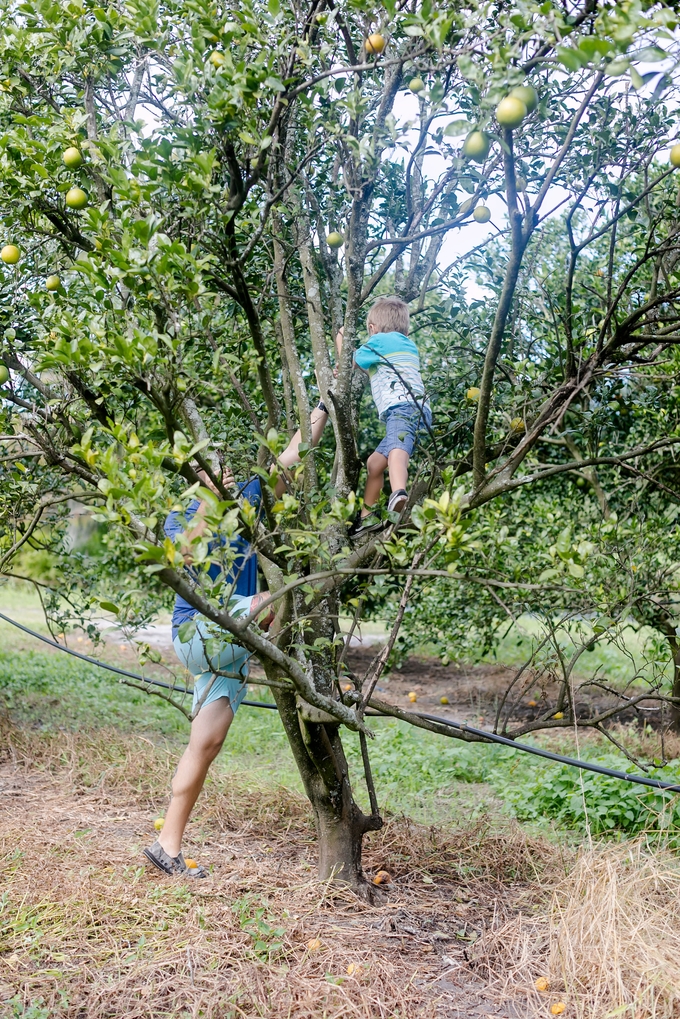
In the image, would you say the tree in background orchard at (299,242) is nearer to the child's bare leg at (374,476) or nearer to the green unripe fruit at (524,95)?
the green unripe fruit at (524,95)

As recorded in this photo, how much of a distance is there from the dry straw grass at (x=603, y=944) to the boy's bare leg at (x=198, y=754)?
1.17 metres

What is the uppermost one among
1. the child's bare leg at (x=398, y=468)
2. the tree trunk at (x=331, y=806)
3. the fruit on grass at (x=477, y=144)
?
the child's bare leg at (x=398, y=468)

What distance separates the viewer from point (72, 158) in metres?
2.43

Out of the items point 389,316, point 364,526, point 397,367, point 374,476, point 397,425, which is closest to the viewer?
point 364,526

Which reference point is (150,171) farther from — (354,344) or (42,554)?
(42,554)

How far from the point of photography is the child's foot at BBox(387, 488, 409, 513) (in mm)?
3412

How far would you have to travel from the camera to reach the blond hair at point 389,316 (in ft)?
11.3

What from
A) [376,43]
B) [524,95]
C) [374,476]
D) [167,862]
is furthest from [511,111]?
[167,862]

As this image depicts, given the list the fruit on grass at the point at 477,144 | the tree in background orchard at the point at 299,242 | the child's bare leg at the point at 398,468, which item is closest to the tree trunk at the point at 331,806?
the tree in background orchard at the point at 299,242

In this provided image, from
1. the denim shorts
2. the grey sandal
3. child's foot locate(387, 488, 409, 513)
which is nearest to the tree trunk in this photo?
the grey sandal

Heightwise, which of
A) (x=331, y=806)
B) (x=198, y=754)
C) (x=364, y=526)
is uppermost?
(x=364, y=526)

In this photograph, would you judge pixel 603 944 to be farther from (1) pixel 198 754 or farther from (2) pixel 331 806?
(1) pixel 198 754

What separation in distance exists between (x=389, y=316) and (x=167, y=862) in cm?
229

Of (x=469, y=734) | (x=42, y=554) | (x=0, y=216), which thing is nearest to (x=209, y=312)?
(x=0, y=216)
